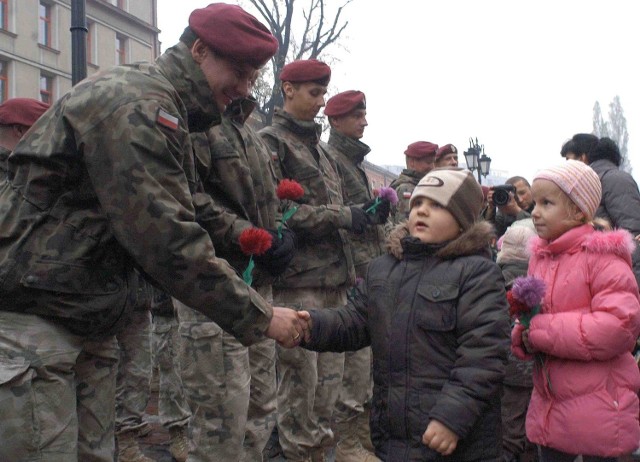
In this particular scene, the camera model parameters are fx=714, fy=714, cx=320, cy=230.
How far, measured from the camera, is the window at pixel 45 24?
1169 inches

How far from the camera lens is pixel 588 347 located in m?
2.98

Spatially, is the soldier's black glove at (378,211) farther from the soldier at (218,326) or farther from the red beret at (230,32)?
the red beret at (230,32)

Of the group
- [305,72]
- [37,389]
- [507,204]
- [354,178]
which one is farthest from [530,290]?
[507,204]

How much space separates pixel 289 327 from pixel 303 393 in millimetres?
1498

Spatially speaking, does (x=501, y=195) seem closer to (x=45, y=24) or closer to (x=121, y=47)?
(x=45, y=24)

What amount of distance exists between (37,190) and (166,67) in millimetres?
665

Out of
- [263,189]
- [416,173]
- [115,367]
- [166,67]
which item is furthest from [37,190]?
[416,173]

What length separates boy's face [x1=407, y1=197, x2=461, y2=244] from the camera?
2959mm

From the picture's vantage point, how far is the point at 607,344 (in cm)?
297

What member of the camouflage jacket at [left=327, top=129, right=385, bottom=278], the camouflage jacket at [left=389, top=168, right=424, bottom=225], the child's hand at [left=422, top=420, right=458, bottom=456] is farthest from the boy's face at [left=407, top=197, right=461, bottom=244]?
the camouflage jacket at [left=389, top=168, right=424, bottom=225]

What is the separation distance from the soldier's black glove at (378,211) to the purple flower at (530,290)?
5.26ft

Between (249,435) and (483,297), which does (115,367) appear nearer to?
(249,435)

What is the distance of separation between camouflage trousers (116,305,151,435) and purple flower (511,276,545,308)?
262 cm

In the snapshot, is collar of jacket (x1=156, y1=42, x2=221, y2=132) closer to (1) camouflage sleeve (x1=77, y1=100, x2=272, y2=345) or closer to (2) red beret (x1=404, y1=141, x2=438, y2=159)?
(1) camouflage sleeve (x1=77, y1=100, x2=272, y2=345)
